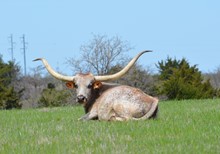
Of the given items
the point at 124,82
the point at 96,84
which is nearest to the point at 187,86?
the point at 124,82

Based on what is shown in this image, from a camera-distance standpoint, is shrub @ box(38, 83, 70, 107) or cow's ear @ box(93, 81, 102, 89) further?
shrub @ box(38, 83, 70, 107)

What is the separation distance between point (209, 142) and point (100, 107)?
14.5ft

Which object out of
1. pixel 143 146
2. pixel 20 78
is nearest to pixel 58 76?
pixel 143 146

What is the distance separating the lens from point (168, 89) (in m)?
40.6

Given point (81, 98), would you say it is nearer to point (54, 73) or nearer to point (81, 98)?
point (81, 98)

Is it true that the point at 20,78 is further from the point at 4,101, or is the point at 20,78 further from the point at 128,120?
the point at 128,120

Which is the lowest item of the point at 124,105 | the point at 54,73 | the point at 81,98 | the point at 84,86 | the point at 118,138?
the point at 118,138

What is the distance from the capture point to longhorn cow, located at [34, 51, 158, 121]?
1224 centimetres

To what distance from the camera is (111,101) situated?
12.4 metres

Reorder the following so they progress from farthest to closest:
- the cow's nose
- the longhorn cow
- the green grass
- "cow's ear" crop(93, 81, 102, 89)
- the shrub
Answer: the shrub < "cow's ear" crop(93, 81, 102, 89) < the cow's nose < the longhorn cow < the green grass

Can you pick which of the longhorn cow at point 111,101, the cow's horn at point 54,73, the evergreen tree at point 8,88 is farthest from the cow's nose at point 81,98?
the evergreen tree at point 8,88

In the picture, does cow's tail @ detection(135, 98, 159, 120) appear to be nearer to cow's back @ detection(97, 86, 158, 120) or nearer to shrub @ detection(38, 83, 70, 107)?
cow's back @ detection(97, 86, 158, 120)

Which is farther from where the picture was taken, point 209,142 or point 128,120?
point 128,120

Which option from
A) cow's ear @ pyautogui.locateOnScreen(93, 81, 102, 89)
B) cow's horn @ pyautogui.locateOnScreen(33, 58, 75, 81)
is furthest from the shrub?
cow's ear @ pyautogui.locateOnScreen(93, 81, 102, 89)
